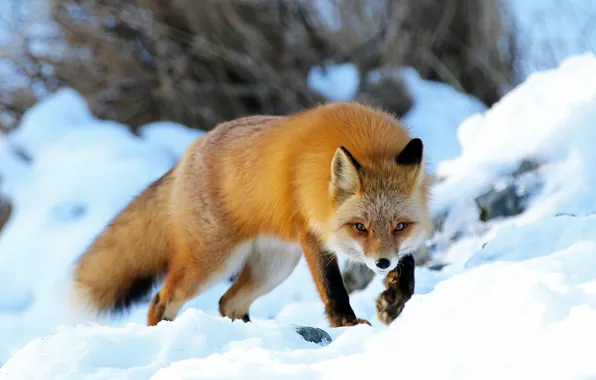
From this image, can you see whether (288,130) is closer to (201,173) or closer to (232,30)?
(201,173)

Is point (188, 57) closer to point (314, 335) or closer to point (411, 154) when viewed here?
point (411, 154)

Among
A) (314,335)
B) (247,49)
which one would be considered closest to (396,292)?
(314,335)

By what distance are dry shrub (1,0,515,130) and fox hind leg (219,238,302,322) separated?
388cm

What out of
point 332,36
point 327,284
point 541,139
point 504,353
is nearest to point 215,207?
point 327,284

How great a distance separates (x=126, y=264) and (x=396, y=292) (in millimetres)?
1704

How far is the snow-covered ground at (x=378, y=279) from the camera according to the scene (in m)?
2.03

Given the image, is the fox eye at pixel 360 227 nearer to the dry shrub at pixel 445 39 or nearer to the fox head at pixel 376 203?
the fox head at pixel 376 203

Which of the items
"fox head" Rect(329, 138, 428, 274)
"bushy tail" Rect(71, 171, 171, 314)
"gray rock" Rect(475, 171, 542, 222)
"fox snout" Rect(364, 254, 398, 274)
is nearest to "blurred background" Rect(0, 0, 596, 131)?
"gray rock" Rect(475, 171, 542, 222)

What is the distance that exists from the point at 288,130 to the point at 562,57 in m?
5.00

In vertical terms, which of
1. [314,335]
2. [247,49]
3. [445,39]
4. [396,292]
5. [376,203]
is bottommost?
[314,335]

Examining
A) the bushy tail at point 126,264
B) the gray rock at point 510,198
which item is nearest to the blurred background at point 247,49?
the gray rock at point 510,198

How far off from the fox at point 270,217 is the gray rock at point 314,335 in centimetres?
44

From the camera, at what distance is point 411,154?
330 centimetres

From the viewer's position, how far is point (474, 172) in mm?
4812
